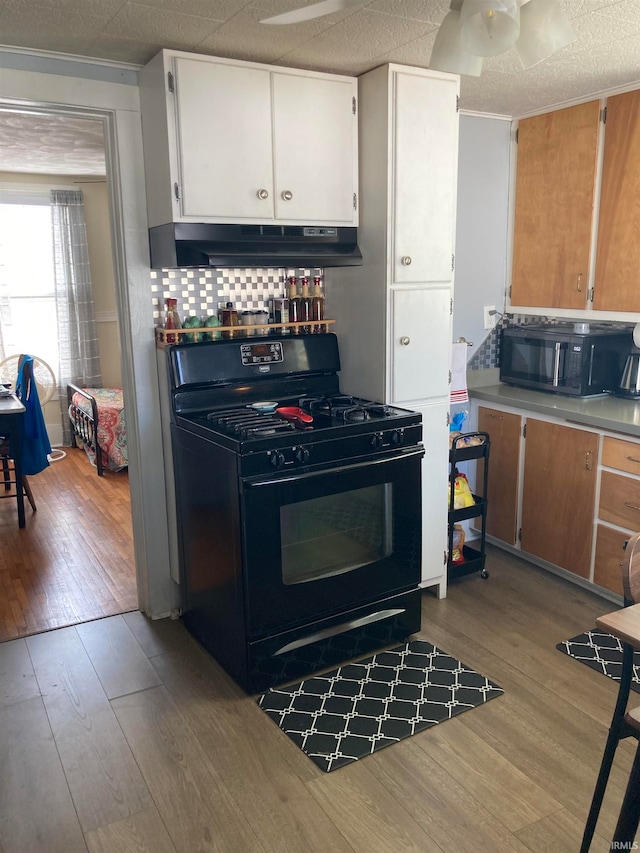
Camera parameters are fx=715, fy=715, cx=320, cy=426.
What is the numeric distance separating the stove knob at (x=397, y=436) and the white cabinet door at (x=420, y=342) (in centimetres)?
34

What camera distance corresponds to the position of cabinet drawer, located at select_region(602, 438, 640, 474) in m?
3.02

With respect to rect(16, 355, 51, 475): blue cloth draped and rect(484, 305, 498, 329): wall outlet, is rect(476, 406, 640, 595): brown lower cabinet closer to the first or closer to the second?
rect(484, 305, 498, 329): wall outlet

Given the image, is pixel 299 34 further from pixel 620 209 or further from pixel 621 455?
pixel 621 455

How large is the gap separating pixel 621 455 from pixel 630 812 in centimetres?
178

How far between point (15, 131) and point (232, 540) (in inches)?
127

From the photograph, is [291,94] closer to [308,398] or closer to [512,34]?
[308,398]

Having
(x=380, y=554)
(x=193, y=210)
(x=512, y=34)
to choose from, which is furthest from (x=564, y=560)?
(x=512, y=34)

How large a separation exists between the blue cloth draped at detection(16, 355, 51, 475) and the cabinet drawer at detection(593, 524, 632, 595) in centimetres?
344

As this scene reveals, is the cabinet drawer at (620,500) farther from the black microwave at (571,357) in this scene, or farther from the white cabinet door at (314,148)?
the white cabinet door at (314,148)

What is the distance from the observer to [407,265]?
9.66ft


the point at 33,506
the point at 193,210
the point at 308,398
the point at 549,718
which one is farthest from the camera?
the point at 33,506

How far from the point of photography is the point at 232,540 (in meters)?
2.51

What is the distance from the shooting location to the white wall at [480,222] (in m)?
3.62

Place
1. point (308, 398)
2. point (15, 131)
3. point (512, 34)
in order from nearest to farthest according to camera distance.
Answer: point (512, 34)
point (308, 398)
point (15, 131)
